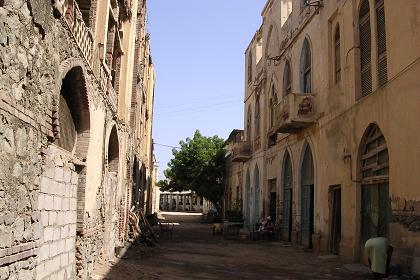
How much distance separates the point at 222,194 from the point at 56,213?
1376 inches

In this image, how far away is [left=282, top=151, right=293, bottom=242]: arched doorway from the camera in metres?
20.6

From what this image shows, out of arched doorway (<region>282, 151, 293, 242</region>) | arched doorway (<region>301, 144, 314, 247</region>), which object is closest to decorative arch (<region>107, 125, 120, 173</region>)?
arched doorway (<region>301, 144, 314, 247</region>)

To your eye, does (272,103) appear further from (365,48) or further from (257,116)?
(365,48)

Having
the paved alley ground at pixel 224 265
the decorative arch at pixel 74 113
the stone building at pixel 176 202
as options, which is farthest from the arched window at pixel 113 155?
the stone building at pixel 176 202

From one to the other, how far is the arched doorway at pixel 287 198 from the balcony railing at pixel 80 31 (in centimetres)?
1361

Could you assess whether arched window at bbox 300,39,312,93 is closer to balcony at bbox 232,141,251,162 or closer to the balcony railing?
balcony at bbox 232,141,251,162

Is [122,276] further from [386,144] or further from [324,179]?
[324,179]

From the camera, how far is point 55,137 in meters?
6.43

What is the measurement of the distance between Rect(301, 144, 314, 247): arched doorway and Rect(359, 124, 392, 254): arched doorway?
484 centimetres

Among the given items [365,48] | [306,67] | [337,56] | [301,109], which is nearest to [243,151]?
[306,67]

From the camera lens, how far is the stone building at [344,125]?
10359 millimetres

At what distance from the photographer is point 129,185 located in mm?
16828

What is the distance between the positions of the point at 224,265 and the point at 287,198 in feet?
27.4

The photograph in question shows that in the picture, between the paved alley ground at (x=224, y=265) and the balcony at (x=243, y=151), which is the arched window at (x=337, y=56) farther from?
the balcony at (x=243, y=151)
